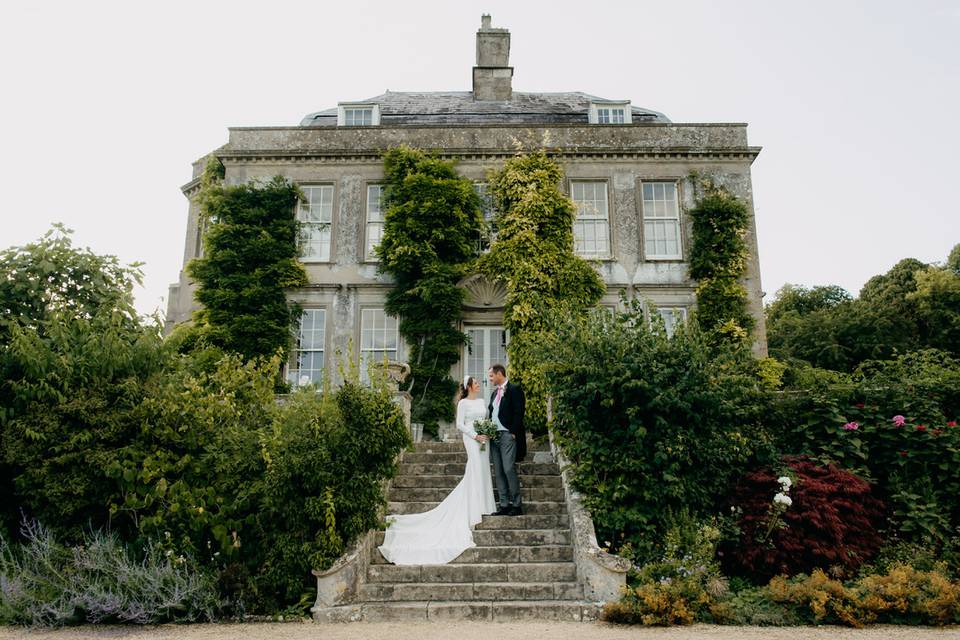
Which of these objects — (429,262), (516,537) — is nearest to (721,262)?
(429,262)

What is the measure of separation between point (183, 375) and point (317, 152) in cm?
964

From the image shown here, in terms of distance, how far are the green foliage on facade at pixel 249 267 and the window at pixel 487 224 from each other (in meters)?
4.40

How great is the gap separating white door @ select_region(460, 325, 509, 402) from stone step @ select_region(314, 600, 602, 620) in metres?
9.23

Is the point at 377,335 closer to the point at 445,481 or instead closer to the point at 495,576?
the point at 445,481

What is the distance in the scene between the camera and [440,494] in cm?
1052

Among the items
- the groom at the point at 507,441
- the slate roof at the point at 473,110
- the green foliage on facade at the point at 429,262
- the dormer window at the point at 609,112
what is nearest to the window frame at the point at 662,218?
the dormer window at the point at 609,112

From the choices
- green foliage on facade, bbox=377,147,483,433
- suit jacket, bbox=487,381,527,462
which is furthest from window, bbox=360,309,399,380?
suit jacket, bbox=487,381,527,462

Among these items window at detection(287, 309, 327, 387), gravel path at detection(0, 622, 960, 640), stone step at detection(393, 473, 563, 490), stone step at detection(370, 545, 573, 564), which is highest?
window at detection(287, 309, 327, 387)

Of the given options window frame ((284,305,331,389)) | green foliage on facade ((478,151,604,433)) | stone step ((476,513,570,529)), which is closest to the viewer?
stone step ((476,513,570,529))

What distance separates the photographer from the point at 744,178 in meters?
18.1

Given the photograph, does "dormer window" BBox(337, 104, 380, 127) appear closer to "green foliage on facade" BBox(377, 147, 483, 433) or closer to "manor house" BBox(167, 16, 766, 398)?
"manor house" BBox(167, 16, 766, 398)

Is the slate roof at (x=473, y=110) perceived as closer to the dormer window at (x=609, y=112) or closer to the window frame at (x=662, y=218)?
the dormer window at (x=609, y=112)

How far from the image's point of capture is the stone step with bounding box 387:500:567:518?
9945mm

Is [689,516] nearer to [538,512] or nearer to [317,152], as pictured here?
[538,512]
